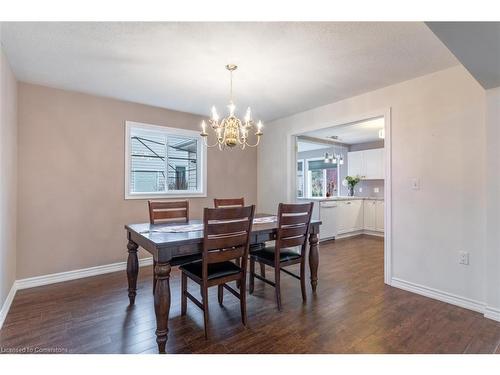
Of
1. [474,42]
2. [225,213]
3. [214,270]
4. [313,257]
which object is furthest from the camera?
[313,257]

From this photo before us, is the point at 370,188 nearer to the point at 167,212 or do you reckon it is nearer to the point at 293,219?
the point at 293,219

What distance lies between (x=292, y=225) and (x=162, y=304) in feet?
4.25

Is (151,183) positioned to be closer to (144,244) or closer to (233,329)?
(144,244)

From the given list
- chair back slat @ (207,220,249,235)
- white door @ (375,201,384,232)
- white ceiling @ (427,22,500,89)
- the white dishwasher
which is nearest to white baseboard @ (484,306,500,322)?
Answer: white ceiling @ (427,22,500,89)

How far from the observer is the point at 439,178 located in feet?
8.46

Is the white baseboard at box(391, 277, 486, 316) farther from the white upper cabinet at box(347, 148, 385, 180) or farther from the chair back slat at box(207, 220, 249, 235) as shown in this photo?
the white upper cabinet at box(347, 148, 385, 180)

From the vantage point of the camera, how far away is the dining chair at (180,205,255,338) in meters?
1.88

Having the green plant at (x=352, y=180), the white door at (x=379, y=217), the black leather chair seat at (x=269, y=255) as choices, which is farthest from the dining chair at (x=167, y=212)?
the green plant at (x=352, y=180)

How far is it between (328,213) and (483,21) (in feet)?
13.6

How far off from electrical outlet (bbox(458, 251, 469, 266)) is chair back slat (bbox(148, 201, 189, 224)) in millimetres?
2794

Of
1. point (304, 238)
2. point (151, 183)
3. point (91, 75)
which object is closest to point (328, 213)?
point (304, 238)

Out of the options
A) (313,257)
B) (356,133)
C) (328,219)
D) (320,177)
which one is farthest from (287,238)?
(320,177)

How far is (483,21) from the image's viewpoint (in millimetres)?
1260
